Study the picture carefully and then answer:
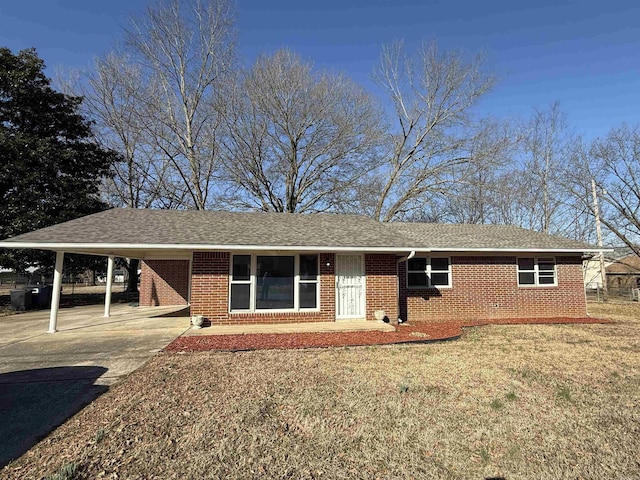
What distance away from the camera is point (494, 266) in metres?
12.2

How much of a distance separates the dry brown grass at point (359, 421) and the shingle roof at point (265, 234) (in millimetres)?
3841

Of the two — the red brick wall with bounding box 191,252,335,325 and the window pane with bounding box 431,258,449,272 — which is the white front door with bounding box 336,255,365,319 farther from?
the window pane with bounding box 431,258,449,272

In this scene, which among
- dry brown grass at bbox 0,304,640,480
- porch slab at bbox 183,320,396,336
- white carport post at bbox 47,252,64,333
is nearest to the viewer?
dry brown grass at bbox 0,304,640,480

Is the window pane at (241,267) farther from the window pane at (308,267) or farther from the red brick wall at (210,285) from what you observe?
the window pane at (308,267)

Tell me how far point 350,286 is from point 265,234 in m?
2.99

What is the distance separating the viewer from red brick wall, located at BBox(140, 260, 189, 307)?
15352 millimetres

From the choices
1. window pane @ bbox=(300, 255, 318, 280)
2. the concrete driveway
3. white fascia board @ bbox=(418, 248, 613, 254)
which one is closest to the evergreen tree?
the concrete driveway

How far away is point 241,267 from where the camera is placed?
32.7 feet

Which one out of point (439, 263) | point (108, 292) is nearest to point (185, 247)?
point (108, 292)

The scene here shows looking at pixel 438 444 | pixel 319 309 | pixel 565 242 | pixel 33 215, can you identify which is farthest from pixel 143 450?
pixel 33 215

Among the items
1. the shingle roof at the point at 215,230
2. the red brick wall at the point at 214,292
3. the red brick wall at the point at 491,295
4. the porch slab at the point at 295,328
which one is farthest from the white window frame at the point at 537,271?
the red brick wall at the point at 214,292

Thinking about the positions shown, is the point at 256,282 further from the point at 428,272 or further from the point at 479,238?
the point at 479,238

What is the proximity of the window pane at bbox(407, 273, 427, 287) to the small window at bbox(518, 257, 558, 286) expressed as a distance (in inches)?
138

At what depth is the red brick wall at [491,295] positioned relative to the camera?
11758 millimetres
